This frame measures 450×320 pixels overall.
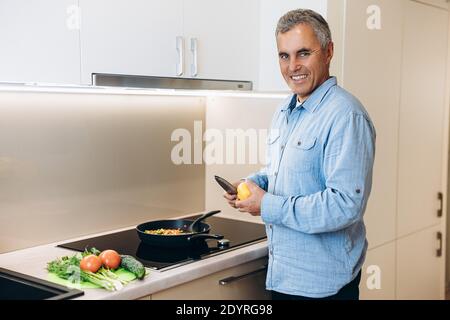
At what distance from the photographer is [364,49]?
2314 millimetres

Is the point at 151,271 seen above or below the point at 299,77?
below

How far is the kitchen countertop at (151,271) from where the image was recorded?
1580 mm

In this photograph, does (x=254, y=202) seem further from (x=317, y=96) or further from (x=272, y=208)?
(x=317, y=96)

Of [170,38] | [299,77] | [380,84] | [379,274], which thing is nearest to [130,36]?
[170,38]

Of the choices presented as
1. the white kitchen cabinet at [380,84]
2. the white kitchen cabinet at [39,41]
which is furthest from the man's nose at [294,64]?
the white kitchen cabinet at [39,41]

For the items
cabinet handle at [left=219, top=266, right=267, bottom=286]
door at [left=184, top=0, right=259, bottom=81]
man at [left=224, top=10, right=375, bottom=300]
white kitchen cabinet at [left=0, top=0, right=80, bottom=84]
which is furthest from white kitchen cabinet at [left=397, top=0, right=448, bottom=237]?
white kitchen cabinet at [left=0, top=0, right=80, bottom=84]

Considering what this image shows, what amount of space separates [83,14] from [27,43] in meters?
0.20

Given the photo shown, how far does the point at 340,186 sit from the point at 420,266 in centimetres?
157

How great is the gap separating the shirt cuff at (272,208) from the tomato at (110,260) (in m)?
0.47

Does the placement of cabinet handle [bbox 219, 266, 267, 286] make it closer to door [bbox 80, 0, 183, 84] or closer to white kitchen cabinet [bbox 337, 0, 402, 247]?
white kitchen cabinet [bbox 337, 0, 402, 247]

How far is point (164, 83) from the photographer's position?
76.0 inches

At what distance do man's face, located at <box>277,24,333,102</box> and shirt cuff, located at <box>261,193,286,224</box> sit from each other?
1.14ft

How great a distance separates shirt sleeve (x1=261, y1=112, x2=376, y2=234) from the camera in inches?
62.4
